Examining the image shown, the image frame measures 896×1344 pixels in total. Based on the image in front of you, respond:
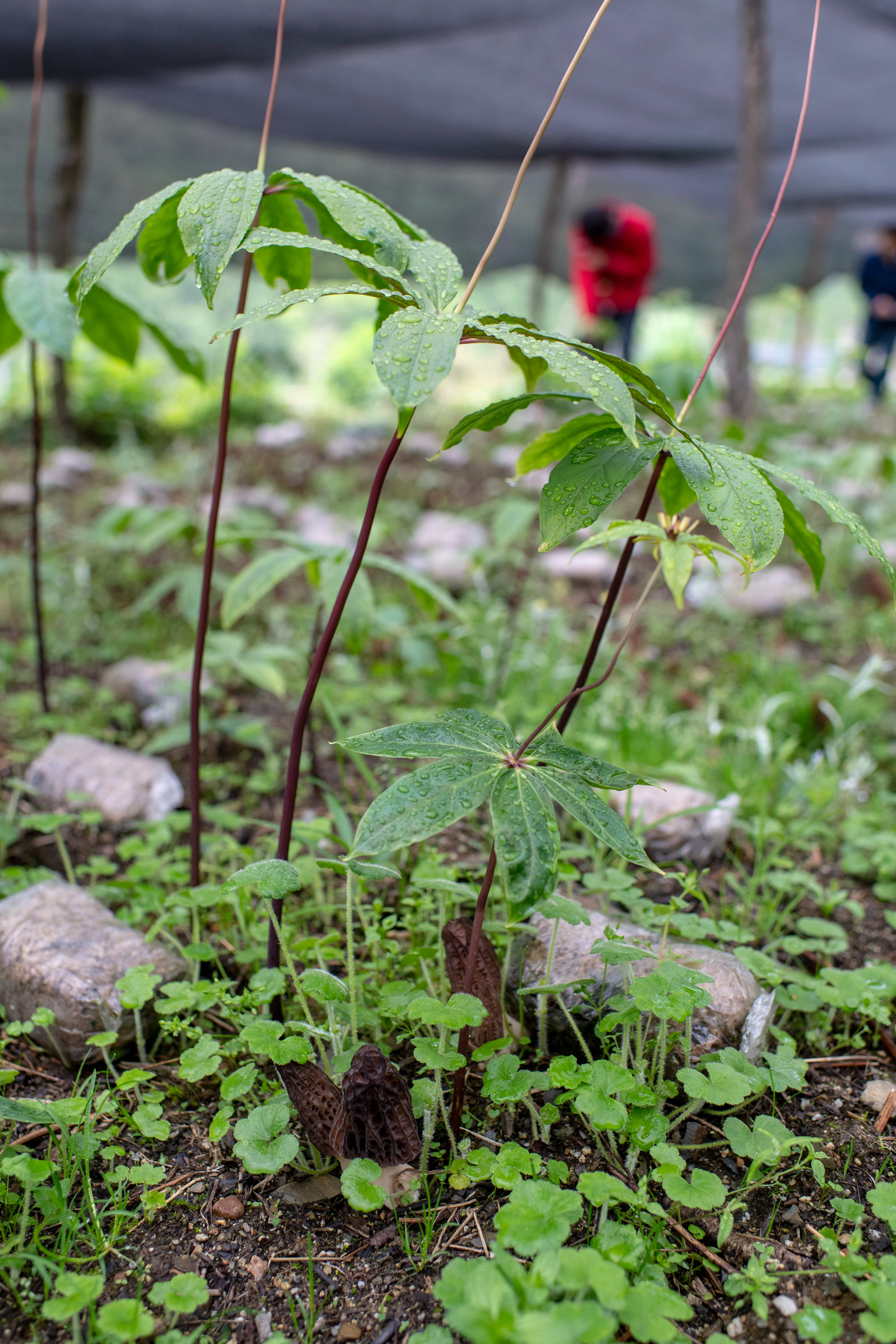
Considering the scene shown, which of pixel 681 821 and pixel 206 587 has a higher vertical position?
pixel 206 587

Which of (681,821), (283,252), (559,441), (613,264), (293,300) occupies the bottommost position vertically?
(681,821)

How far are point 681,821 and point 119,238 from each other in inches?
55.8

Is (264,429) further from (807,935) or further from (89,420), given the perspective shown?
(807,935)

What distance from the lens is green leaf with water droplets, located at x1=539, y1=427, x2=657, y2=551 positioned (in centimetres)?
100

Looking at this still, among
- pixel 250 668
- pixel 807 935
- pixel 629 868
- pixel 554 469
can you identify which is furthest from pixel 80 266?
pixel 807 935

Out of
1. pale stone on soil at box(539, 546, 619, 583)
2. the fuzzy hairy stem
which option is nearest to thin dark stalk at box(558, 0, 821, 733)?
the fuzzy hairy stem

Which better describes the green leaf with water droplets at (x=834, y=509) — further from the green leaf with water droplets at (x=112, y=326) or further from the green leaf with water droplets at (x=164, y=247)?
the green leaf with water droplets at (x=112, y=326)

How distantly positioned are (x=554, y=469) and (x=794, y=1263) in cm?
95

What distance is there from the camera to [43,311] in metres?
1.62

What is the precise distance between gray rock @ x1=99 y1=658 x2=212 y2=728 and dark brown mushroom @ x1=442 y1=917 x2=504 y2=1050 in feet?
3.93

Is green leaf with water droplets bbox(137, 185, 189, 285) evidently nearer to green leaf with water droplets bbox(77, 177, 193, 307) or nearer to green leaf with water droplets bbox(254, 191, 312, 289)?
green leaf with water droplets bbox(77, 177, 193, 307)

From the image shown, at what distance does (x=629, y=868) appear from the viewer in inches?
69.5

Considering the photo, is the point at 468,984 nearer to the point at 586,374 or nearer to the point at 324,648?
the point at 324,648

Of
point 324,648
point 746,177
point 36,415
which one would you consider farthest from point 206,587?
point 746,177
